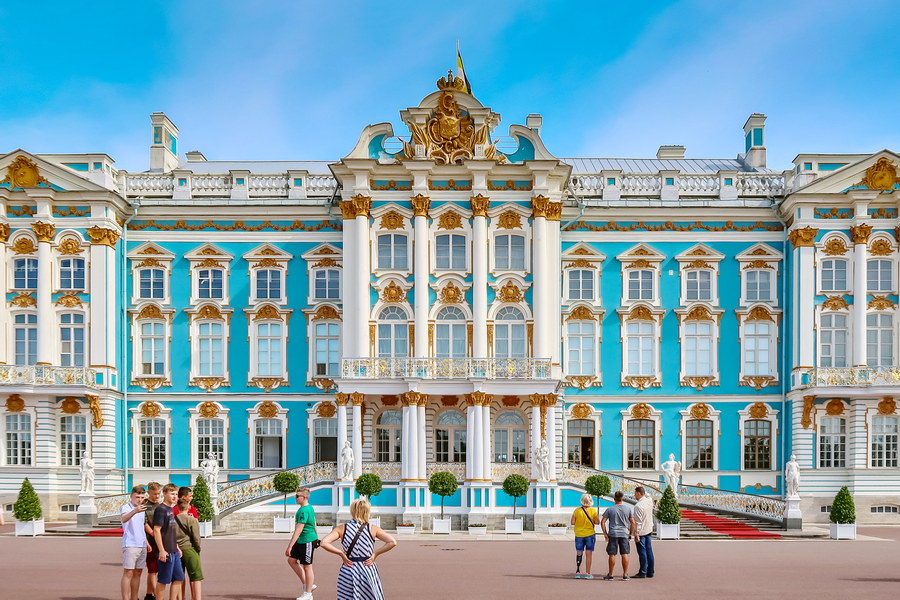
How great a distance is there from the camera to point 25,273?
133 feet

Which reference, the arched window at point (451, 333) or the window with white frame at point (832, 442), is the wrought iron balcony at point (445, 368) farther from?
the window with white frame at point (832, 442)

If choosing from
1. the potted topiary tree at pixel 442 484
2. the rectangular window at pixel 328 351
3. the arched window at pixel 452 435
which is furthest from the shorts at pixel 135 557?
the rectangular window at pixel 328 351

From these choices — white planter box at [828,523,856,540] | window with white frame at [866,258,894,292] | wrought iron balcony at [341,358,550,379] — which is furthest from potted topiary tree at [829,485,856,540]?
window with white frame at [866,258,894,292]

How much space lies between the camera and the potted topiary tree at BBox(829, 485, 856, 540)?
31641mm

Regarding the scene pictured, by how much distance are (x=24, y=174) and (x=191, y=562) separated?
29436 mm

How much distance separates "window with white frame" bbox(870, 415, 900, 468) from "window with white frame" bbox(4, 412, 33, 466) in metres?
31.7

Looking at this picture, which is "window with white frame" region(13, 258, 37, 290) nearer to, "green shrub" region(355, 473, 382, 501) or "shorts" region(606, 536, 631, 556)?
"green shrub" region(355, 473, 382, 501)

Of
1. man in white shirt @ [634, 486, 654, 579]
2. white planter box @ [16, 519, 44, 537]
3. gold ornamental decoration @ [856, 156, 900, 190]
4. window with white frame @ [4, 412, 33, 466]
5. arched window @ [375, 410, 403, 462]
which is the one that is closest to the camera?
man in white shirt @ [634, 486, 654, 579]

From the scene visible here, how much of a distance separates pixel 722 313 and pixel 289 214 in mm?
17483

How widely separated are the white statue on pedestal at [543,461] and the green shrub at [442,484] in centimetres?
305

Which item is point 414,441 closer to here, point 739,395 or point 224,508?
point 224,508

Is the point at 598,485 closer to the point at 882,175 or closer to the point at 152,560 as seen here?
the point at 882,175

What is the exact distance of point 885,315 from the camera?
40.7 m

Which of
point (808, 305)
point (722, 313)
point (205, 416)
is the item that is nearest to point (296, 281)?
point (205, 416)
